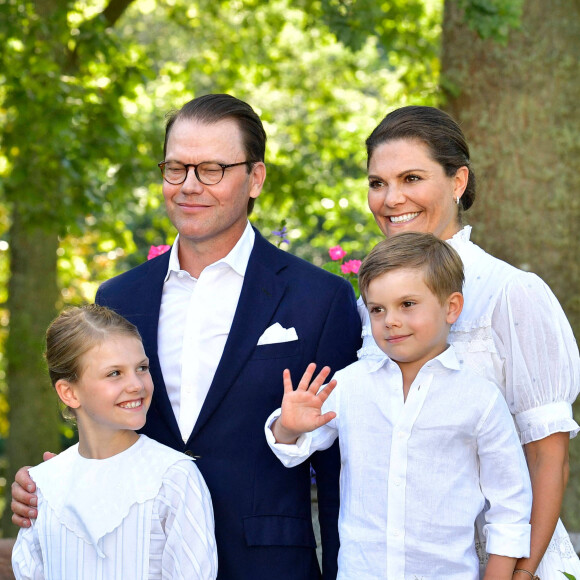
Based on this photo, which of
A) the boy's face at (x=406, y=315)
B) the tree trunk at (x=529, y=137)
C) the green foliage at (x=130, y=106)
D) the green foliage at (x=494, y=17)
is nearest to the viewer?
the boy's face at (x=406, y=315)

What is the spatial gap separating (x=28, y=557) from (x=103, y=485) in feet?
1.17

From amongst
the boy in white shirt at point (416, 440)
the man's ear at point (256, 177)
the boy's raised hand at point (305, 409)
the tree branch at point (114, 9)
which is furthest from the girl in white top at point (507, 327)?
the tree branch at point (114, 9)

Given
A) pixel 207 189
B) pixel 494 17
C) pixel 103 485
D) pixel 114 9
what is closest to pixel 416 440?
pixel 103 485

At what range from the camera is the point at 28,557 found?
121 inches

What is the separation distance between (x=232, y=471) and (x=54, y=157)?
21.0 ft

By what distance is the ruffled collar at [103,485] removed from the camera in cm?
297

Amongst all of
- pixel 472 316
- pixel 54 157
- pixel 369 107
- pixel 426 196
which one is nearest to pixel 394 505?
pixel 472 316

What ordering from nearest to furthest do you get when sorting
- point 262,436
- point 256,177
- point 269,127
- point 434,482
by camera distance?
1. point 434,482
2. point 262,436
3. point 256,177
4. point 269,127

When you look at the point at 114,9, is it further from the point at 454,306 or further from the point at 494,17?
the point at 454,306

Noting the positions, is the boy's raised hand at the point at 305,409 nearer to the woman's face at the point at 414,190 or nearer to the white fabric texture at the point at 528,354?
the white fabric texture at the point at 528,354

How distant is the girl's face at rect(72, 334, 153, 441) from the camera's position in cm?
304

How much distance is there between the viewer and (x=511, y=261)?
242 inches

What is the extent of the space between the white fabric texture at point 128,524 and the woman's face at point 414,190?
106 centimetres

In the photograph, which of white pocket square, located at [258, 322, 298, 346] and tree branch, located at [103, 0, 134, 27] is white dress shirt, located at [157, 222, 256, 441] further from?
tree branch, located at [103, 0, 134, 27]
